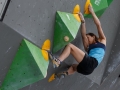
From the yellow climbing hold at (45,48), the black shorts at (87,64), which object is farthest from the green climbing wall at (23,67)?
the black shorts at (87,64)

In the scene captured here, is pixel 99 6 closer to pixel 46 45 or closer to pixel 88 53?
pixel 88 53

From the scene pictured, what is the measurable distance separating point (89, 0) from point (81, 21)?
0.99ft

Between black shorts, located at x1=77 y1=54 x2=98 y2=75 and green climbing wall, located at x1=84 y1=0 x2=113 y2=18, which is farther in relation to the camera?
green climbing wall, located at x1=84 y1=0 x2=113 y2=18

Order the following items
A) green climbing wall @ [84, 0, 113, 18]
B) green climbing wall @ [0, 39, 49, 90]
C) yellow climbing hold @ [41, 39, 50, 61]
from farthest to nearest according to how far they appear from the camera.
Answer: green climbing wall @ [84, 0, 113, 18], yellow climbing hold @ [41, 39, 50, 61], green climbing wall @ [0, 39, 49, 90]

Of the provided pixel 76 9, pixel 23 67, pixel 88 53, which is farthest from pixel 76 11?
pixel 23 67

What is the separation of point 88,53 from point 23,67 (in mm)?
985

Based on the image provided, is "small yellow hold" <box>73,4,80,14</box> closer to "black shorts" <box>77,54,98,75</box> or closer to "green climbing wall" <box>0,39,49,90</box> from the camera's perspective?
"black shorts" <box>77,54,98,75</box>

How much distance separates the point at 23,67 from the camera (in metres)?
2.45

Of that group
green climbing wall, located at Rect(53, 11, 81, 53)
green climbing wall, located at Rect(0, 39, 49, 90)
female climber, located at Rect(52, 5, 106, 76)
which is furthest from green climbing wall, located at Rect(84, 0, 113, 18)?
green climbing wall, located at Rect(0, 39, 49, 90)

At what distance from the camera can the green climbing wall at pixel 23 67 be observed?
7.91ft

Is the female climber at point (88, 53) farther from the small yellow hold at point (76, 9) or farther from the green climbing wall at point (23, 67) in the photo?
the green climbing wall at point (23, 67)

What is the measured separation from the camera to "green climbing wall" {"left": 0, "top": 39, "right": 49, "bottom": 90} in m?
2.41

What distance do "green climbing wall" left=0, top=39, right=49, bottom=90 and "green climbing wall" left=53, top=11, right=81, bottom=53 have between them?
0.35 metres

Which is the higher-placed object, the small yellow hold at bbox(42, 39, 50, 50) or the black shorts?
the small yellow hold at bbox(42, 39, 50, 50)
